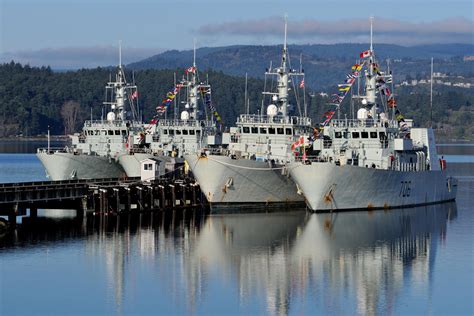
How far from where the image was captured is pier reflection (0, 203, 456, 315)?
50.1 meters

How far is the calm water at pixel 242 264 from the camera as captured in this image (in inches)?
1903

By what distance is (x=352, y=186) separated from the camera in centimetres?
7506

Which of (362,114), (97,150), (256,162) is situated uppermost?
(362,114)

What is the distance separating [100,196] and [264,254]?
640 inches

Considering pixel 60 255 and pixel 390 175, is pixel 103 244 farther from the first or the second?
pixel 390 175

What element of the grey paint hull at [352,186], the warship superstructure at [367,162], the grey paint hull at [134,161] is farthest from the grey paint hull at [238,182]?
the grey paint hull at [134,161]

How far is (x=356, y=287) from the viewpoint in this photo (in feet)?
171

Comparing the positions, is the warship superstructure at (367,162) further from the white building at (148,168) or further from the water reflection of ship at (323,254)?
the white building at (148,168)

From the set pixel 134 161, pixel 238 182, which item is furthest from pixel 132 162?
pixel 238 182

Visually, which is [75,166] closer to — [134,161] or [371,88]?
[134,161]

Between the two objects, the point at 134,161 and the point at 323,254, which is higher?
the point at 134,161

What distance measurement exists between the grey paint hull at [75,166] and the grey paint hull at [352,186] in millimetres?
22755

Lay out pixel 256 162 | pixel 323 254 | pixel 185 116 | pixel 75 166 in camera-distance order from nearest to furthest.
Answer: pixel 323 254, pixel 256 162, pixel 75 166, pixel 185 116

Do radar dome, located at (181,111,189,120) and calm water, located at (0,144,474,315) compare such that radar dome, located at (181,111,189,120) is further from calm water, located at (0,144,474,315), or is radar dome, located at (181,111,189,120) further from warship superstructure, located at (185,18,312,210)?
calm water, located at (0,144,474,315)
